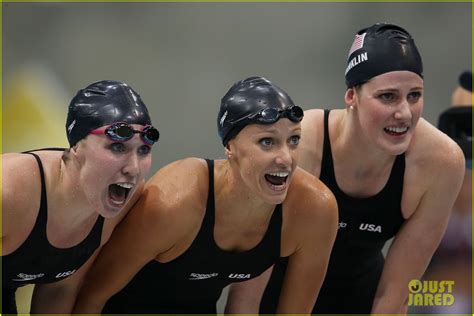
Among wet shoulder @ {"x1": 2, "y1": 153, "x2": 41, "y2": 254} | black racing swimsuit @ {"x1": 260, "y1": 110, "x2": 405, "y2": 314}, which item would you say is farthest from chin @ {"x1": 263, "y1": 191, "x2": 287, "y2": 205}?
wet shoulder @ {"x1": 2, "y1": 153, "x2": 41, "y2": 254}

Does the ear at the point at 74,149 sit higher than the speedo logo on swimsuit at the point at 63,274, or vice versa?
the ear at the point at 74,149

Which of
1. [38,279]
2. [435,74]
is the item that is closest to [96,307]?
[38,279]

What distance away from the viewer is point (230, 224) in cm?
232

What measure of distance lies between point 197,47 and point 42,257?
325 cm

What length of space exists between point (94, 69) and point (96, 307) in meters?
3.07

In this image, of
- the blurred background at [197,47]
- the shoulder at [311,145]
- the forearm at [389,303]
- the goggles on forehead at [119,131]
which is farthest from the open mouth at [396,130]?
the blurred background at [197,47]

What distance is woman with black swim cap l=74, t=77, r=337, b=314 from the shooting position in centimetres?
Result: 218

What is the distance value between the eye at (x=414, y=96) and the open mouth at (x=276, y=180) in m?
0.52

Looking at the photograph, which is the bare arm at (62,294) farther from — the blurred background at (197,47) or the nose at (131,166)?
the blurred background at (197,47)

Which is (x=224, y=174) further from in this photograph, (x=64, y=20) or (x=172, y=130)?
(x=64, y=20)

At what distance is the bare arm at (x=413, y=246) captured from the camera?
262 centimetres

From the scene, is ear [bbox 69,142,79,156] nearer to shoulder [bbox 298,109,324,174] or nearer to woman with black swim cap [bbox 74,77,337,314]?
woman with black swim cap [bbox 74,77,337,314]

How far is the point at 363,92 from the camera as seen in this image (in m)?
2.49

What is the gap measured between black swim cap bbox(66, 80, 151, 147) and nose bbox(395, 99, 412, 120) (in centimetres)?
80
